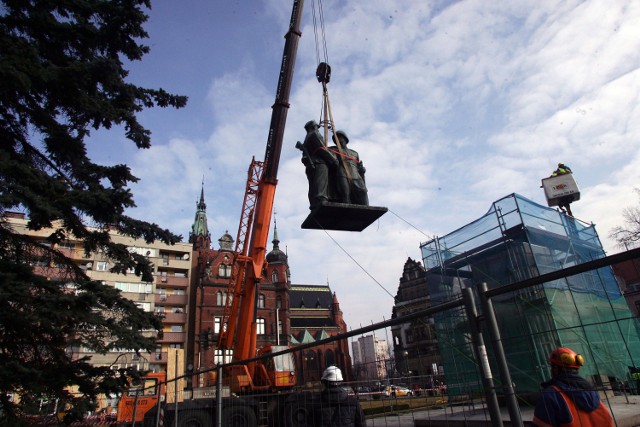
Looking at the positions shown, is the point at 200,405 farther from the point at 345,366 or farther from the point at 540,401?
the point at 540,401

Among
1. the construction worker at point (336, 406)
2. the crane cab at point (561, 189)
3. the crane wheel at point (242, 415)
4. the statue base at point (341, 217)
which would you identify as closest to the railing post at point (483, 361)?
the construction worker at point (336, 406)

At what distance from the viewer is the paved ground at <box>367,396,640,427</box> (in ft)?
8.19

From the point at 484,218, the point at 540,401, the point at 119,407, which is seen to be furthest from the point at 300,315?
the point at 540,401

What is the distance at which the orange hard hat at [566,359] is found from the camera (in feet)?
8.11

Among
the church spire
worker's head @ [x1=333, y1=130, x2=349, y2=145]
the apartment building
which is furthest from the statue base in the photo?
the church spire

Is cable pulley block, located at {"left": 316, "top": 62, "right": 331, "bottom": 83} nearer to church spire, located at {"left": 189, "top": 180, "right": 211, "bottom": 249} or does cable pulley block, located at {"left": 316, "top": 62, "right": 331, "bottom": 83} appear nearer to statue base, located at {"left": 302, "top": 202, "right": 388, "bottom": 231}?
statue base, located at {"left": 302, "top": 202, "right": 388, "bottom": 231}

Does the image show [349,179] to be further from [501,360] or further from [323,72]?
[501,360]

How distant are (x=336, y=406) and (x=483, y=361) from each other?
1.69 metres

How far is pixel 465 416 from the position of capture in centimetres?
266

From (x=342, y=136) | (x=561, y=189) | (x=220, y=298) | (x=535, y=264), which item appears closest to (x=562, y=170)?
(x=561, y=189)

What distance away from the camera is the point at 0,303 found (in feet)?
18.7

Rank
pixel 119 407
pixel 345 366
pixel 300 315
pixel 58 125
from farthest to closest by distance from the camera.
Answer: pixel 300 315
pixel 119 407
pixel 58 125
pixel 345 366

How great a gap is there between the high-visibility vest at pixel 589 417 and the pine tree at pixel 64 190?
6122mm

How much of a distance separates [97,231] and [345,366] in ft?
18.0
